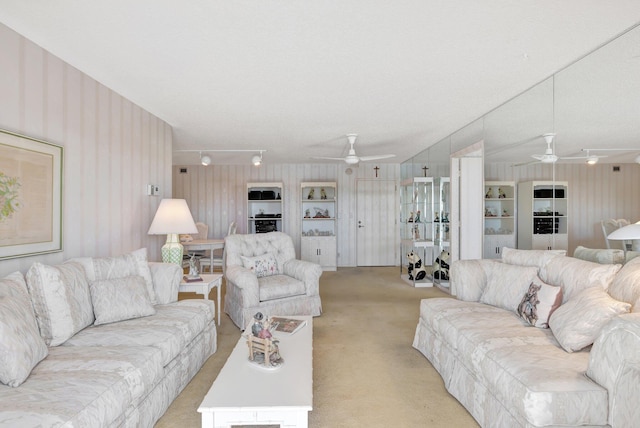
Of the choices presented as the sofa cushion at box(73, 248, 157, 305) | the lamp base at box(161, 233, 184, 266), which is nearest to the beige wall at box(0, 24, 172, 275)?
the sofa cushion at box(73, 248, 157, 305)

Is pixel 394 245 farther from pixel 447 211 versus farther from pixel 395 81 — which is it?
pixel 395 81

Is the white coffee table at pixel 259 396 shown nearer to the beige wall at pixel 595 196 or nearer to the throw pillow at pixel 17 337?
the throw pillow at pixel 17 337

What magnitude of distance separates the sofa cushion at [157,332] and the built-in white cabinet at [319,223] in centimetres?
524

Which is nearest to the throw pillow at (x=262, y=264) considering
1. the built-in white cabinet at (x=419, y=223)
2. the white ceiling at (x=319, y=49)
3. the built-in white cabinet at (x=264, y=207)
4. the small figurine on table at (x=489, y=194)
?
the white ceiling at (x=319, y=49)

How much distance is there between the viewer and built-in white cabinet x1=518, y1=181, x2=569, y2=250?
3.26 meters

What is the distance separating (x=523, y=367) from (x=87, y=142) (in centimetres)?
361

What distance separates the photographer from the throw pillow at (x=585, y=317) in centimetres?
197

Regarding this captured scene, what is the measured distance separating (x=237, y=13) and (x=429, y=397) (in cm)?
278

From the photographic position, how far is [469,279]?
3240 mm

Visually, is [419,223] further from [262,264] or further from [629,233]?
[629,233]

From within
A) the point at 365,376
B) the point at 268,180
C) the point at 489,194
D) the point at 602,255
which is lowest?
the point at 365,376

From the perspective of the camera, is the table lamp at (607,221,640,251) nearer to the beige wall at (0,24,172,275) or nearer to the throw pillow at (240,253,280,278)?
the throw pillow at (240,253,280,278)

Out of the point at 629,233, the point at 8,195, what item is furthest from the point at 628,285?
the point at 8,195

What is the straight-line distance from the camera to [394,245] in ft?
28.9
